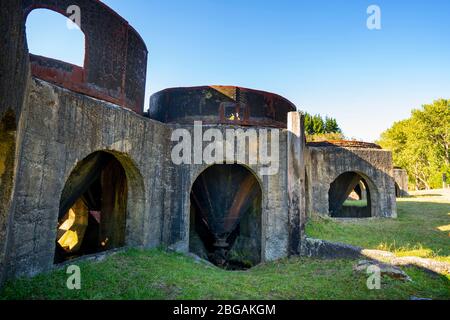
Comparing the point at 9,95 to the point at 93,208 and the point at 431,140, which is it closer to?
the point at 93,208

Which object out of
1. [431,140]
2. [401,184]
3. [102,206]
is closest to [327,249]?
[102,206]

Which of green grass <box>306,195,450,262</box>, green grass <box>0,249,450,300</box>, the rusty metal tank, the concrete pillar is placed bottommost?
green grass <box>0,249,450,300</box>

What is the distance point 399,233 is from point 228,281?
642 cm

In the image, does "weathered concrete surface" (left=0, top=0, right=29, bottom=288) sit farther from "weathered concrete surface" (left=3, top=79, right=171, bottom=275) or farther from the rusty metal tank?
the rusty metal tank

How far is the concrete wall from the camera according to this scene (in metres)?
11.9

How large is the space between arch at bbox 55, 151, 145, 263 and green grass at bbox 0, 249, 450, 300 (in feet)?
3.84

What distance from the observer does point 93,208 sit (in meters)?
9.75

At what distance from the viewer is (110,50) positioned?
682 centimetres

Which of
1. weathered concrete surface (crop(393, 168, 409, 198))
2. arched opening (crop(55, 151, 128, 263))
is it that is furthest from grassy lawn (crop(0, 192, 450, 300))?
weathered concrete surface (crop(393, 168, 409, 198))

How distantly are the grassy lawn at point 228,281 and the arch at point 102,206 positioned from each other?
115cm

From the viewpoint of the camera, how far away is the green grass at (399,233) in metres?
7.36

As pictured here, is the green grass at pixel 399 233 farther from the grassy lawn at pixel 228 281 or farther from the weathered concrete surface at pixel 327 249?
the weathered concrete surface at pixel 327 249

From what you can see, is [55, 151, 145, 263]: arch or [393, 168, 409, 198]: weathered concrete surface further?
[393, 168, 409, 198]: weathered concrete surface
